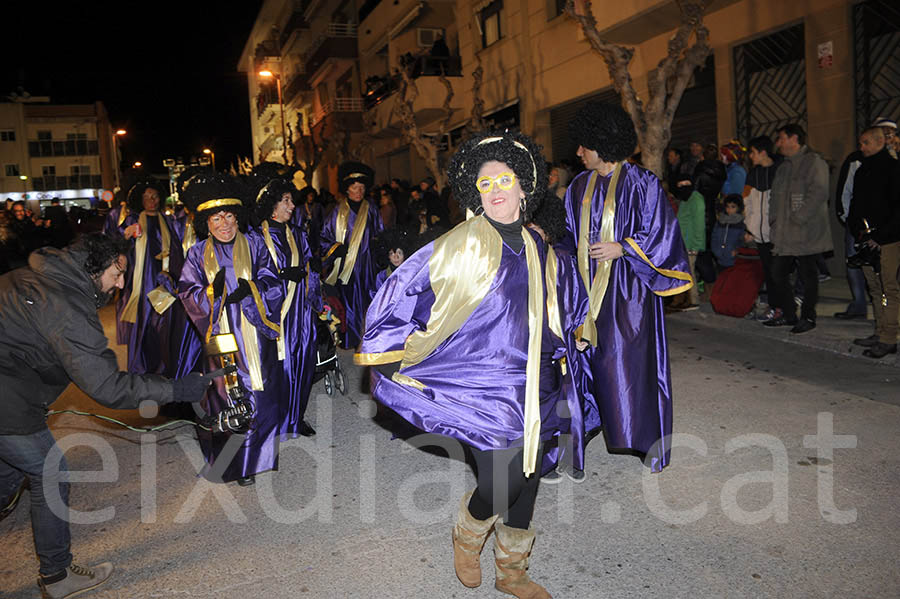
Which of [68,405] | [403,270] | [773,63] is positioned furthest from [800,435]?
[773,63]

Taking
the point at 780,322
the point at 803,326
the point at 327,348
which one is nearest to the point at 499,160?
the point at 327,348

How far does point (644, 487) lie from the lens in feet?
14.1

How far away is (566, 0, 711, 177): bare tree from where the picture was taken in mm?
10008

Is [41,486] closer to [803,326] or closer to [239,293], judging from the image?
[239,293]

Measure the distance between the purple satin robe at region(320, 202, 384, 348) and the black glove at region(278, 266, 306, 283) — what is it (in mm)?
2880

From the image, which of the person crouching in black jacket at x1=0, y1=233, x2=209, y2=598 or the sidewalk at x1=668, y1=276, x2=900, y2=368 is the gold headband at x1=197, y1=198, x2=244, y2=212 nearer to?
the person crouching in black jacket at x1=0, y1=233, x2=209, y2=598

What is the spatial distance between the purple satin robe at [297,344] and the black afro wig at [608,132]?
2357 millimetres

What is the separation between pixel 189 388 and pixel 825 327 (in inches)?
272

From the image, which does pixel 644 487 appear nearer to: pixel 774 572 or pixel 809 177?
pixel 774 572

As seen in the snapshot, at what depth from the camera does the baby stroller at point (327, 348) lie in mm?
6761

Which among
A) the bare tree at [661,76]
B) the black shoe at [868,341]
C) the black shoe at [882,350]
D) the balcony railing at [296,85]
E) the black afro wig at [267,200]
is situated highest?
the balcony railing at [296,85]

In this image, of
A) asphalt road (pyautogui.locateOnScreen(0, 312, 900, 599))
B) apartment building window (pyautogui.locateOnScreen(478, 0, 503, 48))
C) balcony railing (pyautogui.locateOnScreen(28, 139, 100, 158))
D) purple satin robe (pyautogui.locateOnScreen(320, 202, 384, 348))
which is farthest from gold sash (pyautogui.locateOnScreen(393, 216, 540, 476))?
balcony railing (pyautogui.locateOnScreen(28, 139, 100, 158))

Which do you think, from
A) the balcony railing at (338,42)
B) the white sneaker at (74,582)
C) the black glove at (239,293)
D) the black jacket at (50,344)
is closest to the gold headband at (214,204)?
the black glove at (239,293)

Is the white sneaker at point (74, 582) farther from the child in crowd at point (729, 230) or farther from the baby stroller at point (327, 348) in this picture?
the child in crowd at point (729, 230)
